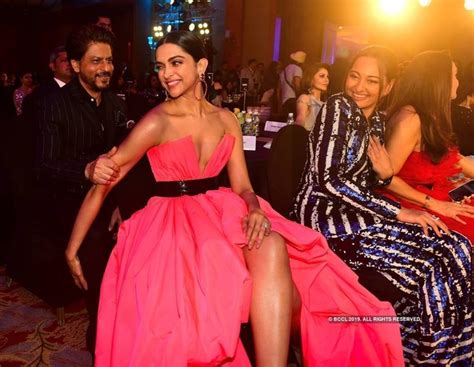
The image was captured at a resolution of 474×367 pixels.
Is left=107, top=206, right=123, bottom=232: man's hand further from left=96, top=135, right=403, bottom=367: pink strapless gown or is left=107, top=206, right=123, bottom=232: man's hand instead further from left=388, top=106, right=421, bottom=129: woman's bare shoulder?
left=388, top=106, right=421, bottom=129: woman's bare shoulder

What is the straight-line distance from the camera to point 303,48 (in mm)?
12031

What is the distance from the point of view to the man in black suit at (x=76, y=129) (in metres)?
2.49

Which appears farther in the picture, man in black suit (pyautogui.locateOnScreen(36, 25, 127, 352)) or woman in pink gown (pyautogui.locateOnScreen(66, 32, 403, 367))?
man in black suit (pyautogui.locateOnScreen(36, 25, 127, 352))

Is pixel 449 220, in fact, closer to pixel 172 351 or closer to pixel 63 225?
pixel 172 351

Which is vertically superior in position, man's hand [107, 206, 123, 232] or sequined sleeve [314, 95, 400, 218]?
sequined sleeve [314, 95, 400, 218]

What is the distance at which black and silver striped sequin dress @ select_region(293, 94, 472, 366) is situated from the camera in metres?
1.86

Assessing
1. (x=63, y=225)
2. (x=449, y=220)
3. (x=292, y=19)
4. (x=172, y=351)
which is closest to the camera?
(x=172, y=351)

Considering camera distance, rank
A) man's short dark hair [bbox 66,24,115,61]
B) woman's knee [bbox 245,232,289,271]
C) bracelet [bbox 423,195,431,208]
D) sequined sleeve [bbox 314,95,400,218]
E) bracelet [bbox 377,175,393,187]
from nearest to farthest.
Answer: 1. woman's knee [bbox 245,232,289,271]
2. sequined sleeve [bbox 314,95,400,218]
3. bracelet [bbox 377,175,393,187]
4. bracelet [bbox 423,195,431,208]
5. man's short dark hair [bbox 66,24,115,61]

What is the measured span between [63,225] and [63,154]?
0.41 meters

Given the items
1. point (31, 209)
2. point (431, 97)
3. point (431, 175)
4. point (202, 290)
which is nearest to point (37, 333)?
point (31, 209)

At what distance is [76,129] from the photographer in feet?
8.57

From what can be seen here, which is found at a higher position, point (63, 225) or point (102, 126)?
point (102, 126)

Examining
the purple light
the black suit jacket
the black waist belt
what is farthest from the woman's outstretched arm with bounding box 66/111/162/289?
the purple light

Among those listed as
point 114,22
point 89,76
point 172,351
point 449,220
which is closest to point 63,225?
point 89,76
